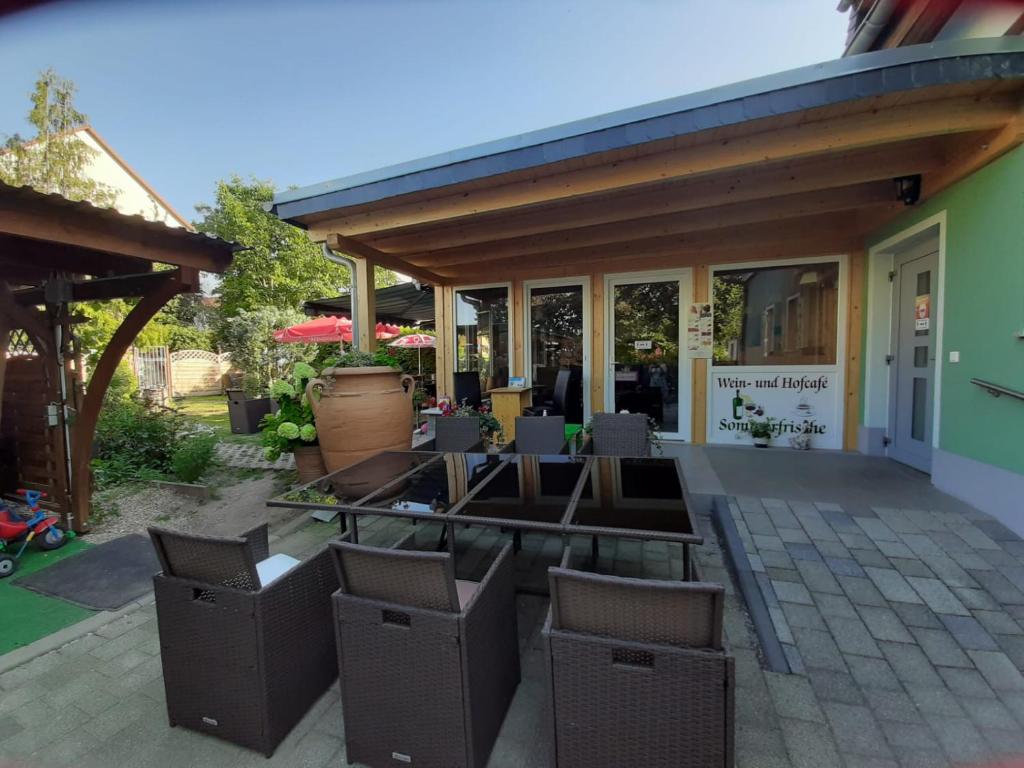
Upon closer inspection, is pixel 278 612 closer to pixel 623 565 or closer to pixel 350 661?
pixel 350 661

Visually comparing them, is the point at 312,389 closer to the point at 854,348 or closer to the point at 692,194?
the point at 692,194

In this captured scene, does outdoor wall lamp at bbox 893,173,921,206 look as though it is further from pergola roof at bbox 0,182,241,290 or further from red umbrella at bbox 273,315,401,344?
red umbrella at bbox 273,315,401,344

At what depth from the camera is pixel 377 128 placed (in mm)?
8078

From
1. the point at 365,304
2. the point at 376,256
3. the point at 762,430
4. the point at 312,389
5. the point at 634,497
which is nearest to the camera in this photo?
the point at 634,497

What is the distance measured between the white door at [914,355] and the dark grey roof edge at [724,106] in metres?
1.64

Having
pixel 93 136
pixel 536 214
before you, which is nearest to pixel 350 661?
pixel 536 214

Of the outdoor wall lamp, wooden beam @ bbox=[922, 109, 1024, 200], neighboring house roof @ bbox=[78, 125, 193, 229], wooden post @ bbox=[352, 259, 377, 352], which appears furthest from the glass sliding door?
neighboring house roof @ bbox=[78, 125, 193, 229]

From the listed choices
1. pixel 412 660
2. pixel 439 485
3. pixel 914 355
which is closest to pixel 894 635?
pixel 412 660

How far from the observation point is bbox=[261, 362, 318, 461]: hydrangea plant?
370 cm

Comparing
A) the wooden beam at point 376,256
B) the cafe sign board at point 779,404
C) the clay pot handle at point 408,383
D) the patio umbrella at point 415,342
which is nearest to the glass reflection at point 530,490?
the clay pot handle at point 408,383

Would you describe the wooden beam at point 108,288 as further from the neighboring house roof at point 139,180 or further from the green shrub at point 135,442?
the neighboring house roof at point 139,180

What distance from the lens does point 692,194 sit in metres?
3.36

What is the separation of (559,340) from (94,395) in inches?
169

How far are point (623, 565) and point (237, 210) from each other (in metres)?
17.1
